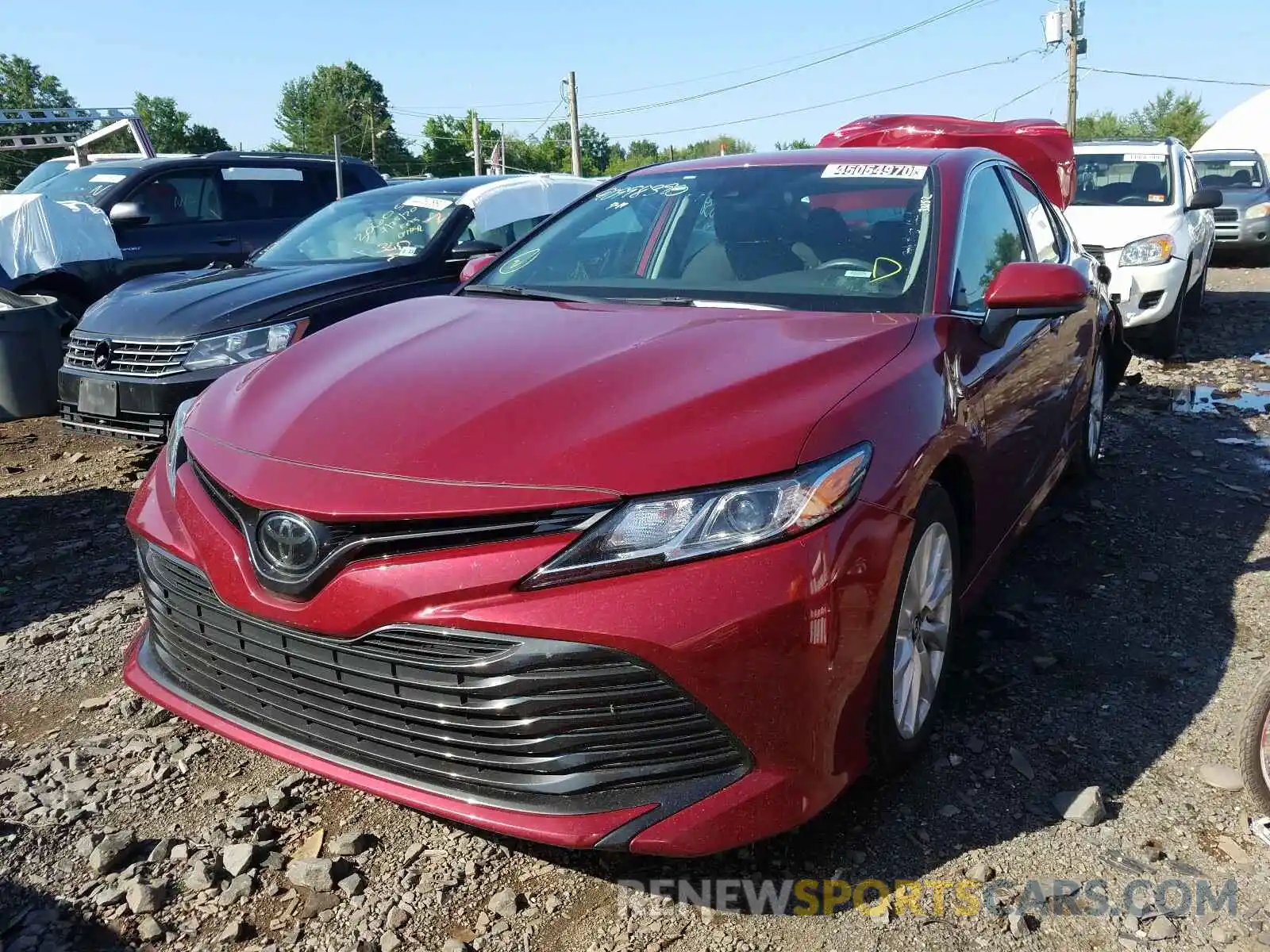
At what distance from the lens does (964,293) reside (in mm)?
2939

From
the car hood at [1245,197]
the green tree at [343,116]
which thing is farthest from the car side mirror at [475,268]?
the green tree at [343,116]

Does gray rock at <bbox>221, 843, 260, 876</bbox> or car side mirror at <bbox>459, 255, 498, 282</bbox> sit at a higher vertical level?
car side mirror at <bbox>459, 255, 498, 282</bbox>

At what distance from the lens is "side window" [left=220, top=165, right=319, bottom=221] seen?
27.4 ft

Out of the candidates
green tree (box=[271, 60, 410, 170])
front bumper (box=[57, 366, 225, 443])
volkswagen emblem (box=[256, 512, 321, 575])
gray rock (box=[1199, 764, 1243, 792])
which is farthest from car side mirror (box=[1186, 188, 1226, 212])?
green tree (box=[271, 60, 410, 170])

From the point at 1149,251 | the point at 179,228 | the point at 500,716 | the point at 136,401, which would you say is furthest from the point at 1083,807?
the point at 179,228

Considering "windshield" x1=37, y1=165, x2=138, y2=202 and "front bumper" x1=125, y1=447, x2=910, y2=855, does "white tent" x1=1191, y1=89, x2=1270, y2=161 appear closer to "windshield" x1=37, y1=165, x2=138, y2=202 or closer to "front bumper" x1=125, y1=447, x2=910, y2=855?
"windshield" x1=37, y1=165, x2=138, y2=202

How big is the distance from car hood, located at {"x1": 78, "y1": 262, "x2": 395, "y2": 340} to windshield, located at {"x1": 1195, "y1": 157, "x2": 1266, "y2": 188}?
14904mm

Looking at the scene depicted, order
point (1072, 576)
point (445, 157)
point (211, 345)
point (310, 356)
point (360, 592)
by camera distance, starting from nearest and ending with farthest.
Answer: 1. point (360, 592)
2. point (310, 356)
3. point (1072, 576)
4. point (211, 345)
5. point (445, 157)

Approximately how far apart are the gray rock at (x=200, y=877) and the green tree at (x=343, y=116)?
249 feet

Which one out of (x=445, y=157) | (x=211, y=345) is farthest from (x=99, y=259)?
(x=445, y=157)

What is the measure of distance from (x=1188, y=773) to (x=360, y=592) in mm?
2122

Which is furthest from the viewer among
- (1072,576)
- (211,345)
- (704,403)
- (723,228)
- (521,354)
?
(211,345)

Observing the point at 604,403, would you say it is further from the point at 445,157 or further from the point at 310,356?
the point at 445,157

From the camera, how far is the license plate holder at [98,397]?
5.00m
